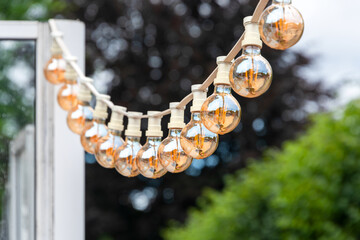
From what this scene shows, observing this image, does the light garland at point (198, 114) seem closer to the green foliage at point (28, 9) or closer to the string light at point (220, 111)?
the string light at point (220, 111)

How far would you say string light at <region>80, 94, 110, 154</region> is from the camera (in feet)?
4.36

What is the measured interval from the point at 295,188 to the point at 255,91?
2.40 meters

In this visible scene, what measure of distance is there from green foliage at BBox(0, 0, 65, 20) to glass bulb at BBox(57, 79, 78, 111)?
11.5 ft

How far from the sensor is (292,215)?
10.4ft

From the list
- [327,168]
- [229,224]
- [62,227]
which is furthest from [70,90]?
[229,224]

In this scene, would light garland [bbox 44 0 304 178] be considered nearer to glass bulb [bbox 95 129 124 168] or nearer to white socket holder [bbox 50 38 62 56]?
glass bulb [bbox 95 129 124 168]

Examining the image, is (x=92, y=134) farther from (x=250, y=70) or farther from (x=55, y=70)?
(x=250, y=70)

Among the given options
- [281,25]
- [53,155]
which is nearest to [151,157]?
[281,25]

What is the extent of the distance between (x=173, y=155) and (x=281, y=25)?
0.32 meters

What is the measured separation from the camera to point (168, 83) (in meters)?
5.52

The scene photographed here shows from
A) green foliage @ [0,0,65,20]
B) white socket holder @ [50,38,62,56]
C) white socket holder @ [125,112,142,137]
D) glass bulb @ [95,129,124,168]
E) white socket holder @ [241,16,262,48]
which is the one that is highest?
green foliage @ [0,0,65,20]

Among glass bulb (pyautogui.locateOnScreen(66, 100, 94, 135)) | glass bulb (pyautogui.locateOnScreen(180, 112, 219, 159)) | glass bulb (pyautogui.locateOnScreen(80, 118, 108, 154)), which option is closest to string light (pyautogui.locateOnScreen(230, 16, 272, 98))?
glass bulb (pyautogui.locateOnScreen(180, 112, 219, 159))

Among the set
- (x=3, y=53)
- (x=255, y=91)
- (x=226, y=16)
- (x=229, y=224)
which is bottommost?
(x=229, y=224)

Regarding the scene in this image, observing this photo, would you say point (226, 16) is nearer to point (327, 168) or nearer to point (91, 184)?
point (91, 184)
